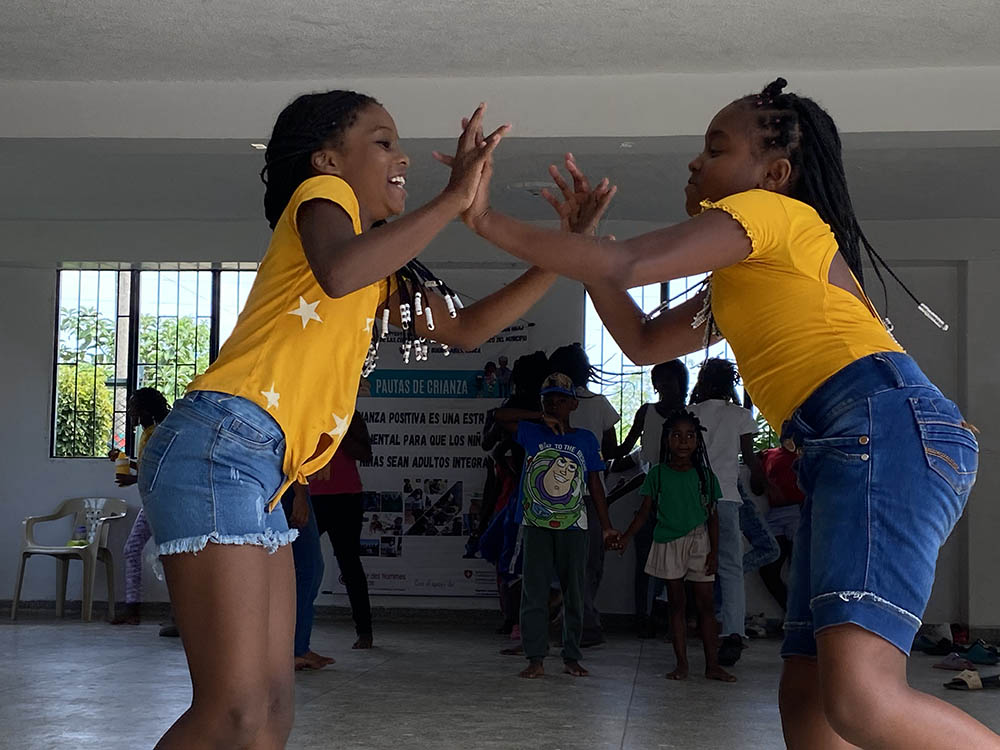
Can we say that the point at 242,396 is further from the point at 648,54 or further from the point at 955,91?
the point at 955,91

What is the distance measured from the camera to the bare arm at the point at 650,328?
2668 millimetres

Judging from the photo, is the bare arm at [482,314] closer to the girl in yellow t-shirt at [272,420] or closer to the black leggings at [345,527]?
the girl in yellow t-shirt at [272,420]

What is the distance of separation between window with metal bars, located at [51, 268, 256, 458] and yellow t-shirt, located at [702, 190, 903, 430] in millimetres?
7959

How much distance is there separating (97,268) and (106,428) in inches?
51.3

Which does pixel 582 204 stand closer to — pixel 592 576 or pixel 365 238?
pixel 365 238

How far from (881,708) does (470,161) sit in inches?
48.5

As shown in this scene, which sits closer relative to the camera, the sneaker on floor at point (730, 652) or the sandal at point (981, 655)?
the sneaker on floor at point (730, 652)

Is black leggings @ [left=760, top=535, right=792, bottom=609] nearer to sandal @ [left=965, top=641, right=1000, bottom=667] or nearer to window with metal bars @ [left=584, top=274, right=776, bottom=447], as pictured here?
window with metal bars @ [left=584, top=274, right=776, bottom=447]

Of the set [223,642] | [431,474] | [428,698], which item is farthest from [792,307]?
[431,474]

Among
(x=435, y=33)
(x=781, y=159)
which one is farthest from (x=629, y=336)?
(x=435, y=33)

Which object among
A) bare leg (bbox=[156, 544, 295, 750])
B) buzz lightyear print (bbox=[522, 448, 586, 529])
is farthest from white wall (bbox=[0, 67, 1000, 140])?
bare leg (bbox=[156, 544, 295, 750])

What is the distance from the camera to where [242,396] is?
7.30 ft

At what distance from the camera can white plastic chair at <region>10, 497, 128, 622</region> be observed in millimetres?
9031

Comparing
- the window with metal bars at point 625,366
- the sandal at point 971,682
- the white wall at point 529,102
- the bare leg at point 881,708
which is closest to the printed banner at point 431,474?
the window with metal bars at point 625,366
